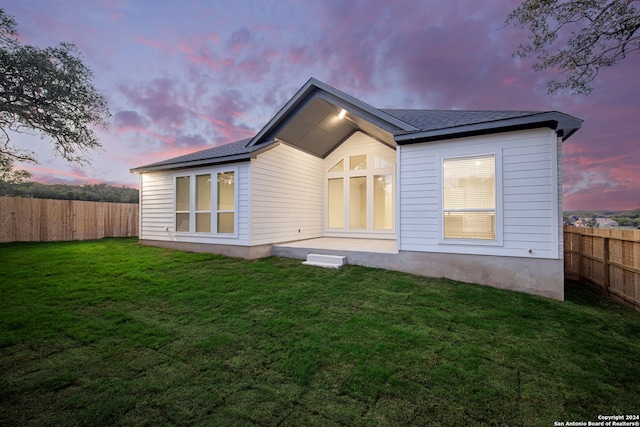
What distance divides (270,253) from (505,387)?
6550mm

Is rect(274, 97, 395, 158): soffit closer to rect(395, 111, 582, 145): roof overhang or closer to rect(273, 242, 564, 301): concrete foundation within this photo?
rect(395, 111, 582, 145): roof overhang

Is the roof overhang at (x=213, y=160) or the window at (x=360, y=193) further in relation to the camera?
the window at (x=360, y=193)

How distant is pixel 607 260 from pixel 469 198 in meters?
2.88

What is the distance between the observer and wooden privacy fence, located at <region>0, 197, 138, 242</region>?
1029cm

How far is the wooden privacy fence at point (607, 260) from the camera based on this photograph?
463 centimetres

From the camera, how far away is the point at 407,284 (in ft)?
17.6

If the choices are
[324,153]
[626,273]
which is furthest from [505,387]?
[324,153]

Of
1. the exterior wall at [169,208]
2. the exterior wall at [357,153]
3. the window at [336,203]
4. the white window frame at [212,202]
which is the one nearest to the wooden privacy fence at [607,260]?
the exterior wall at [357,153]

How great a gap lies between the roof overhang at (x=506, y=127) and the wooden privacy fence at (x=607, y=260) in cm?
214

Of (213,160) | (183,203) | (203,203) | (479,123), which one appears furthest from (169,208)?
(479,123)

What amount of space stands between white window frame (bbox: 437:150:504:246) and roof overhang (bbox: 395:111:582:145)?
1.38 ft

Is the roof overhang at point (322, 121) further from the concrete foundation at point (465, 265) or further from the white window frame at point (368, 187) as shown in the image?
the concrete foundation at point (465, 265)

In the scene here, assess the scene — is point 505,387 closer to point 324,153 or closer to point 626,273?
point 626,273

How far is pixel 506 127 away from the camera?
17.4ft
